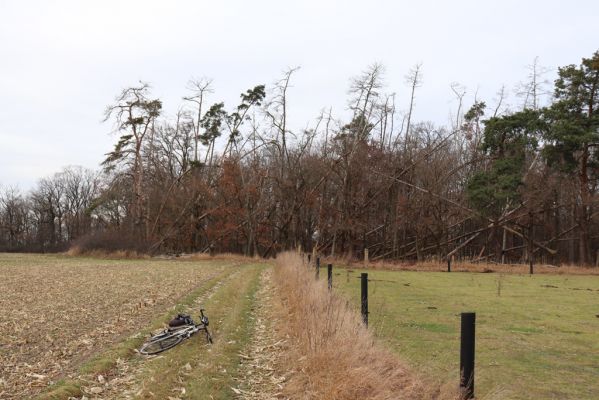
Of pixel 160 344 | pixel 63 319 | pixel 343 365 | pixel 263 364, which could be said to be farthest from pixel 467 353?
pixel 63 319

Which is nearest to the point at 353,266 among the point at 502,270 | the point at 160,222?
the point at 502,270

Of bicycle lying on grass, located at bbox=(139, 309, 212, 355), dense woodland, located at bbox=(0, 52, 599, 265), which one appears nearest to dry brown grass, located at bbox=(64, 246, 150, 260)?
dense woodland, located at bbox=(0, 52, 599, 265)

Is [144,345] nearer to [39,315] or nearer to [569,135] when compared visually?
[39,315]

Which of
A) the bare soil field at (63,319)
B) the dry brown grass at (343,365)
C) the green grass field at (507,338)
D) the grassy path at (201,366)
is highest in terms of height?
the dry brown grass at (343,365)

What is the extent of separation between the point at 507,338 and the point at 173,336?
20.2ft

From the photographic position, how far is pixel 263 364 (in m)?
7.81

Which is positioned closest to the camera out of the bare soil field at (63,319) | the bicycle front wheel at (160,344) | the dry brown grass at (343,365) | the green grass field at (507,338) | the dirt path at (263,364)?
the dry brown grass at (343,365)

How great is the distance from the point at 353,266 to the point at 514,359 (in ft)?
92.0

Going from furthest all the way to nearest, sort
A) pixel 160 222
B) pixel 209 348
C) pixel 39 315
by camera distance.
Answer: pixel 160 222 < pixel 39 315 < pixel 209 348

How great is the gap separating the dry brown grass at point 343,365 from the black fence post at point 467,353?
15 cm

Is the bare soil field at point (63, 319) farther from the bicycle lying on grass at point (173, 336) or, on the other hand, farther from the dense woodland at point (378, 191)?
the dense woodland at point (378, 191)

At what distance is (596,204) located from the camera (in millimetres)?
38938

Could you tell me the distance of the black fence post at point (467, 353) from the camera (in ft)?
15.1

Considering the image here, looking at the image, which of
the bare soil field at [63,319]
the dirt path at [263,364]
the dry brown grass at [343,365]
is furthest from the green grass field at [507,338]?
the bare soil field at [63,319]
